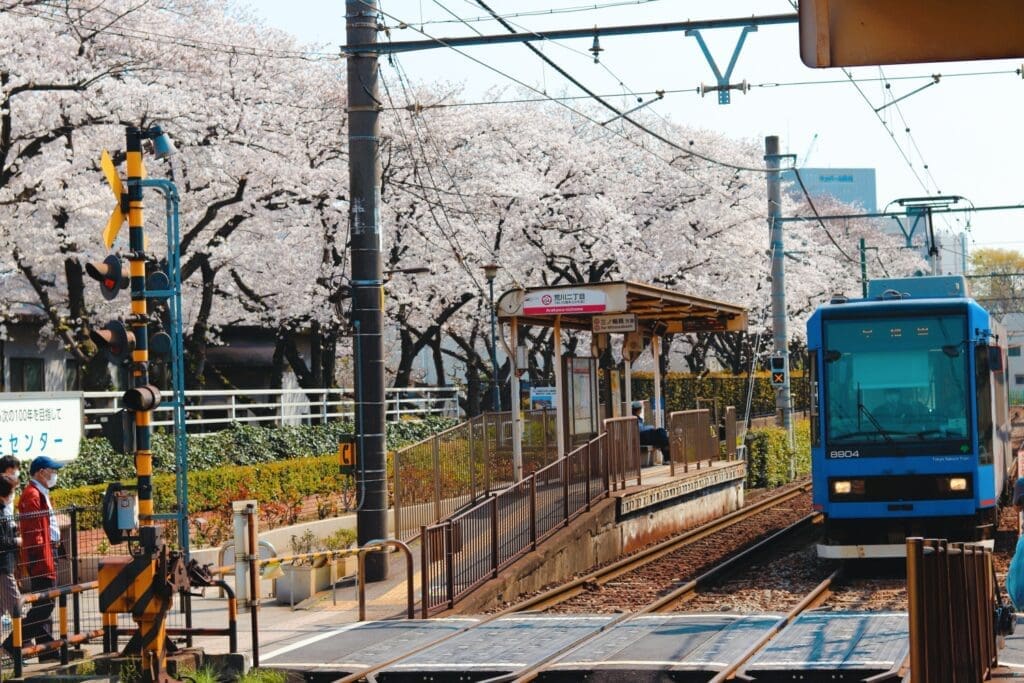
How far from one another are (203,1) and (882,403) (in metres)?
22.3

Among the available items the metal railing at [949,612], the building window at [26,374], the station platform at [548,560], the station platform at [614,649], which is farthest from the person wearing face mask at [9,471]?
the building window at [26,374]

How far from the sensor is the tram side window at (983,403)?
56.1ft

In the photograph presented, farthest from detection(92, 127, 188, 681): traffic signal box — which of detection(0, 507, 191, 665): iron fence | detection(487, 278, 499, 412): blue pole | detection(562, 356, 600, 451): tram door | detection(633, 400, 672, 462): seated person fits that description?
detection(633, 400, 672, 462): seated person

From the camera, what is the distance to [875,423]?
56.6 ft

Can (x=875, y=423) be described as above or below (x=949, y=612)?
above

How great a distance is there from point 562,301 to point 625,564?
4.17 metres

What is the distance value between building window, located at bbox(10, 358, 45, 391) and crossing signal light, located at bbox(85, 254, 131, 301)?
27.8 metres

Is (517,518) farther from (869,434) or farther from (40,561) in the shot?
(40,561)

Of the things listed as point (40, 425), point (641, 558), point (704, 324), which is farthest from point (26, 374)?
point (40, 425)

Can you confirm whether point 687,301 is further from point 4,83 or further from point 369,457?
point 4,83

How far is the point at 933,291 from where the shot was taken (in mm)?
19516

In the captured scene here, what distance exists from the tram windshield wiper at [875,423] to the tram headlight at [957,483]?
→ 2.80ft

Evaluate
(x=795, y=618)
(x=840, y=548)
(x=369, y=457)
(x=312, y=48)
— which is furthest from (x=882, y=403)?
(x=312, y=48)

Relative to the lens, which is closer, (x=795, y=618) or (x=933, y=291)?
(x=795, y=618)
